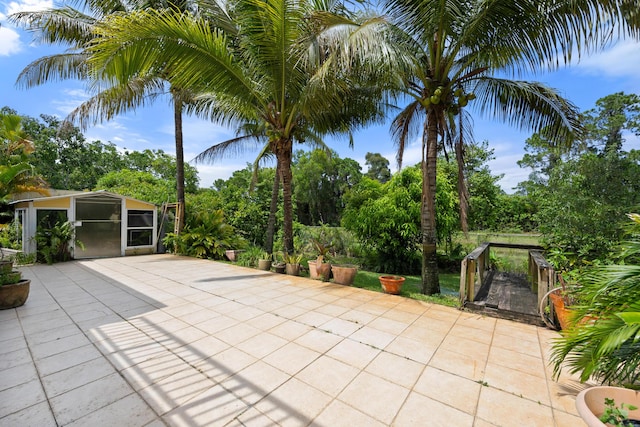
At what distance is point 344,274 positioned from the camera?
610 centimetres

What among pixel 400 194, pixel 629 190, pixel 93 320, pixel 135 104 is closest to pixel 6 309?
pixel 93 320

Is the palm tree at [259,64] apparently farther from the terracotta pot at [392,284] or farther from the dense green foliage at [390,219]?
the terracotta pot at [392,284]

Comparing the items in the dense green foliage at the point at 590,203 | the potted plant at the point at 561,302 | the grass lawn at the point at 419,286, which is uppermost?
the dense green foliage at the point at 590,203

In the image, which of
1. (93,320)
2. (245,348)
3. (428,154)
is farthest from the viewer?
(428,154)

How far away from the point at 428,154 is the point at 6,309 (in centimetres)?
782

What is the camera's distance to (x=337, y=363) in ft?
9.12

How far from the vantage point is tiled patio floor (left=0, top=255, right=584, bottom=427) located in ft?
6.74

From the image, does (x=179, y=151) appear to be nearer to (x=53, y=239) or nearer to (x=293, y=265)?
(x=53, y=239)

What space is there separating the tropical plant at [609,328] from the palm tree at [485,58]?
135 inches

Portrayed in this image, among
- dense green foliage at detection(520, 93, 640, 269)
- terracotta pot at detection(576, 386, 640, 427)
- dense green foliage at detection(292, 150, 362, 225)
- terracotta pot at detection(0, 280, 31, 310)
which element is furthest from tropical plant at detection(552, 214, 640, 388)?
dense green foliage at detection(292, 150, 362, 225)

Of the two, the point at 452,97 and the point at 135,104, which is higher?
the point at 135,104

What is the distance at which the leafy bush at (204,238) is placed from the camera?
9766 mm

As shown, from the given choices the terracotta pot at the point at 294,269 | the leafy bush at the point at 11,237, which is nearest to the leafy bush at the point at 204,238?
the terracotta pot at the point at 294,269

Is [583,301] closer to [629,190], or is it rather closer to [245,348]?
[245,348]
